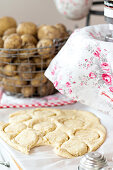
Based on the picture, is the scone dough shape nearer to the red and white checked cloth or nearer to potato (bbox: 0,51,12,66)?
the red and white checked cloth

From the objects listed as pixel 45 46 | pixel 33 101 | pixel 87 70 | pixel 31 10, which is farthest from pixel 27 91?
pixel 31 10

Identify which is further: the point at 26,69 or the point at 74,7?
the point at 74,7

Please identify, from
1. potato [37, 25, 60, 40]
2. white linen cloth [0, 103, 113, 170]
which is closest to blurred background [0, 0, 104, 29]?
potato [37, 25, 60, 40]

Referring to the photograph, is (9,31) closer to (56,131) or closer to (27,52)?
(27,52)

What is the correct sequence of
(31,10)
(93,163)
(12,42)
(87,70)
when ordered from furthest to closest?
1. (31,10)
2. (12,42)
3. (87,70)
4. (93,163)

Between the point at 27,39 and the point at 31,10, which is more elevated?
the point at 31,10

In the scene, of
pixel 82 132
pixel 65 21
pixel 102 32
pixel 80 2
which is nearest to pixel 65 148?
pixel 82 132

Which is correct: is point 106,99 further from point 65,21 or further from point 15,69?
point 65,21
